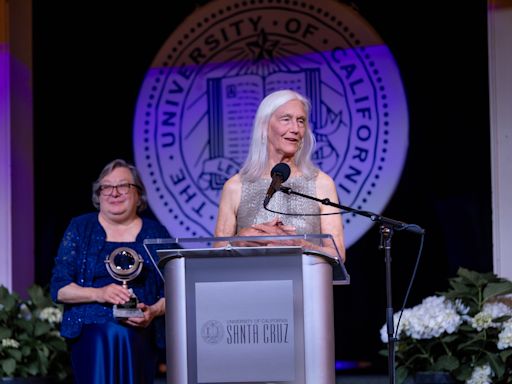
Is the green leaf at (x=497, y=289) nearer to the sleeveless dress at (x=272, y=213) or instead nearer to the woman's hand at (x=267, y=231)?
the sleeveless dress at (x=272, y=213)

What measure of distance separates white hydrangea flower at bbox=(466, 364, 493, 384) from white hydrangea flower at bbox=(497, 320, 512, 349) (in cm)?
14

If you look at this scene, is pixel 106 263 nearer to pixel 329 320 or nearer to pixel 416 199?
pixel 329 320

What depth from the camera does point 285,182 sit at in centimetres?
407

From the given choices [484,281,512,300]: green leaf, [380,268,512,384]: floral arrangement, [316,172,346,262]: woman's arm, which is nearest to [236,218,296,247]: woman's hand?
[316,172,346,262]: woman's arm

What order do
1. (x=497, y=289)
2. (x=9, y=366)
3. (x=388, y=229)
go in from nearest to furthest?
(x=388, y=229) < (x=497, y=289) < (x=9, y=366)

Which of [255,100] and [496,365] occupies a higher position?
[255,100]

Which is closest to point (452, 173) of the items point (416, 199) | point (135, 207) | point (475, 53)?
point (416, 199)

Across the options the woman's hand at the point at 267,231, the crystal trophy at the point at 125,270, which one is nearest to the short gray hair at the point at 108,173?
the crystal trophy at the point at 125,270

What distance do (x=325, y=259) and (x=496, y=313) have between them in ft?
7.09

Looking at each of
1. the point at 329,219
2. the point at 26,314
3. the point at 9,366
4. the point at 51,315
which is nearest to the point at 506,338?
the point at 329,219

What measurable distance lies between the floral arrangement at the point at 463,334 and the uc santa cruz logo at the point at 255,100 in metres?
0.98

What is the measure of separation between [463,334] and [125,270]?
187cm

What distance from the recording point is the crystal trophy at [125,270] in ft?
13.9

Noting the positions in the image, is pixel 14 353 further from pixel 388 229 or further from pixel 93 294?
pixel 388 229
